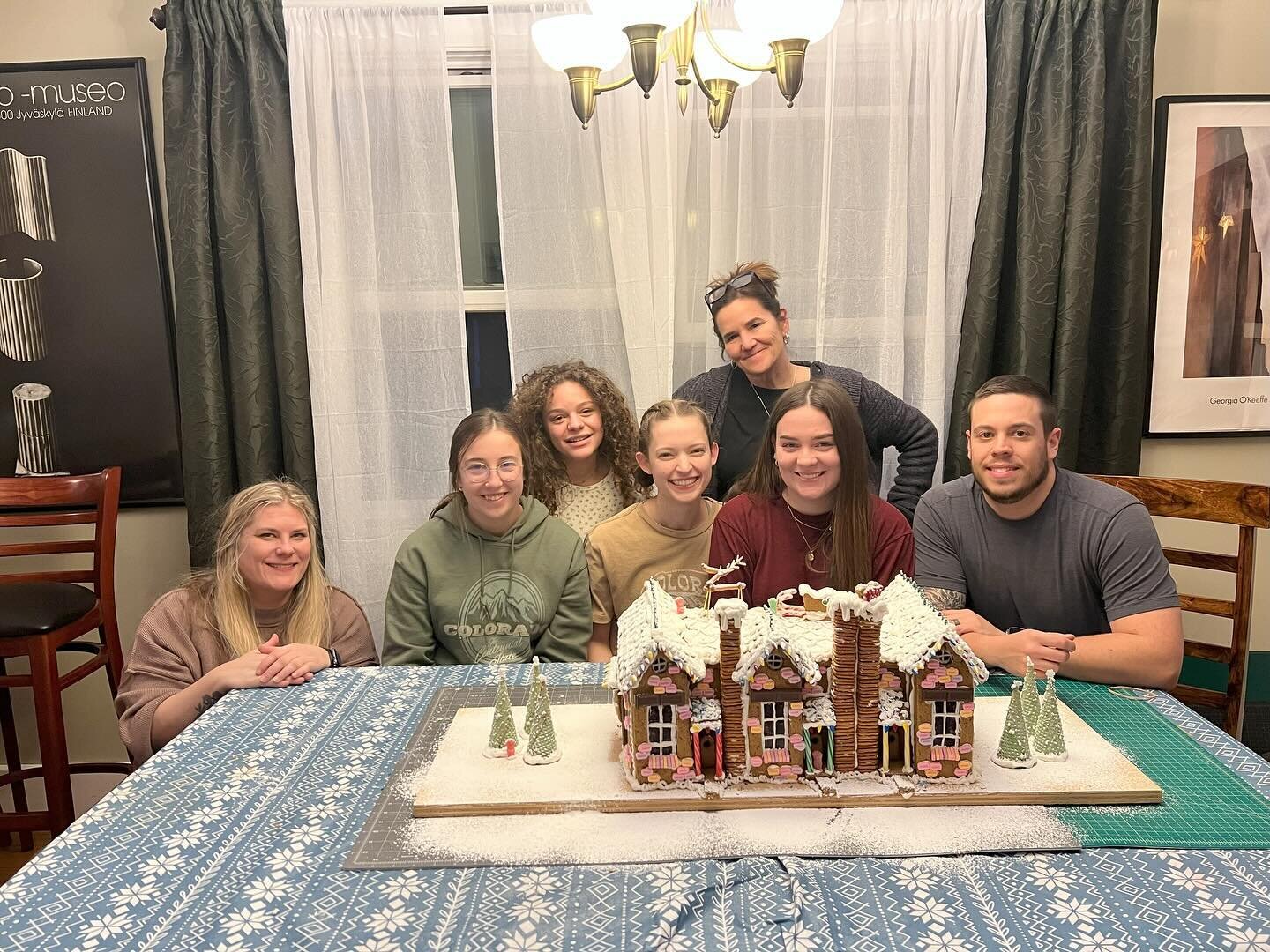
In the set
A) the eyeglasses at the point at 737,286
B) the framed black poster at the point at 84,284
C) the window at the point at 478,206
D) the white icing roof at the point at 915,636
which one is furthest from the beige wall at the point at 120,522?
the white icing roof at the point at 915,636

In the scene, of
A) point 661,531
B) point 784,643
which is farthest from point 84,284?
point 784,643

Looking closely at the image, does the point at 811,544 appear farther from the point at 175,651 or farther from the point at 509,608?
the point at 175,651

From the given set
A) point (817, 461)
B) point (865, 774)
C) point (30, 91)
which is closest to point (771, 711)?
point (865, 774)

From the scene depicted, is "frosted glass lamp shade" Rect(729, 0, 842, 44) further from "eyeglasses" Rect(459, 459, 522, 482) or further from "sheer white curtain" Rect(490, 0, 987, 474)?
"sheer white curtain" Rect(490, 0, 987, 474)

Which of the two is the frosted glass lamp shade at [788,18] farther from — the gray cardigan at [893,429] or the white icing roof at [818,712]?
the gray cardigan at [893,429]

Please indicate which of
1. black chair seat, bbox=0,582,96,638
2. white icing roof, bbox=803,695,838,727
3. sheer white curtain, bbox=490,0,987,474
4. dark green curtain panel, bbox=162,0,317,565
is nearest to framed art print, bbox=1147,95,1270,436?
sheer white curtain, bbox=490,0,987,474

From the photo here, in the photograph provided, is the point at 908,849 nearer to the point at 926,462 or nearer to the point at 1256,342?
the point at 926,462

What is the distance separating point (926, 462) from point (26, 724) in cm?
318

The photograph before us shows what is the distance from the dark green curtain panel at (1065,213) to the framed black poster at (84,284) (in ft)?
8.51

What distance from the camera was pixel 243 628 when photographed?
6.86ft

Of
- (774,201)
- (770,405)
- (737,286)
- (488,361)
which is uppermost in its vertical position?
(774,201)

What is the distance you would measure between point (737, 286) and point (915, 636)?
1503 millimetres

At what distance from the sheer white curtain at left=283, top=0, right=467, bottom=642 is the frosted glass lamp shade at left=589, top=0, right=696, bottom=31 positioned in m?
1.64

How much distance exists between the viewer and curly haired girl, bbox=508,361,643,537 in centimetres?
272
